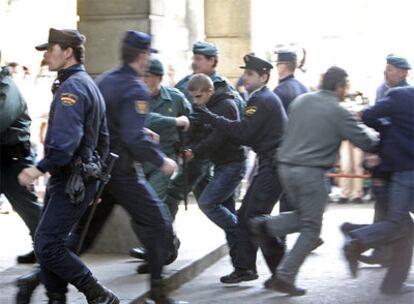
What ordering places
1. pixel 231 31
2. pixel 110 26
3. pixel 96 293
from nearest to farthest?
pixel 96 293 → pixel 110 26 → pixel 231 31

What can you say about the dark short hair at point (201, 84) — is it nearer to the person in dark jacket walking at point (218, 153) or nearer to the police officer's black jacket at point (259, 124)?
the person in dark jacket walking at point (218, 153)

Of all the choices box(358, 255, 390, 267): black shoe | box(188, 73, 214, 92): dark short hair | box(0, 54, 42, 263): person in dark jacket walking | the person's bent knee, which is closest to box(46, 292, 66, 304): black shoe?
the person's bent knee

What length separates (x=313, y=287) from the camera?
8781mm

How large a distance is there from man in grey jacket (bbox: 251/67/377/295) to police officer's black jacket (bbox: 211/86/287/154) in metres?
0.38

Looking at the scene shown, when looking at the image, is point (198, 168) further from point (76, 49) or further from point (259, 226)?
point (76, 49)

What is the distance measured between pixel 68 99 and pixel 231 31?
9476 millimetres

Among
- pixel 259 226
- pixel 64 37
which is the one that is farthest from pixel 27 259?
pixel 64 37

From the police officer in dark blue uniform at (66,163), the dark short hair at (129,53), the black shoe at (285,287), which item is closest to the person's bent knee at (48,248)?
the police officer in dark blue uniform at (66,163)

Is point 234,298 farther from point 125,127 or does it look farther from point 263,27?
point 263,27

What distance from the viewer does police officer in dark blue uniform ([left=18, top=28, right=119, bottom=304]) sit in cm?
667

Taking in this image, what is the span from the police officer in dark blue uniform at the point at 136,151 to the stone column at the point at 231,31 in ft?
28.1

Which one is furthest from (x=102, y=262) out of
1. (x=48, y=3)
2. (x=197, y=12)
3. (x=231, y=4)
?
(x=197, y=12)

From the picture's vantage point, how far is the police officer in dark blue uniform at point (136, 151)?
716 cm

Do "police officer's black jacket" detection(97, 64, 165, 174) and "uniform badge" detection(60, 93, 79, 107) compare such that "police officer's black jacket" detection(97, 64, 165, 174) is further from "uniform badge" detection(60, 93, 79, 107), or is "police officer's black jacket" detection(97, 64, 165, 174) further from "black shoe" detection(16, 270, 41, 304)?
"black shoe" detection(16, 270, 41, 304)
